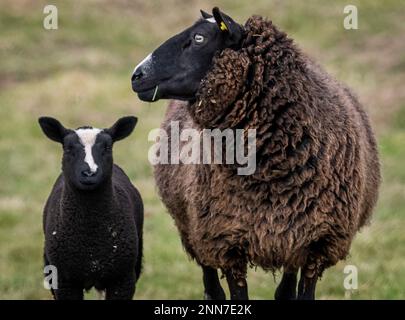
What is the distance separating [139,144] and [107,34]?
36.1 ft

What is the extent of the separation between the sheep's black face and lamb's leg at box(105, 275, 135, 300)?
5.61 feet

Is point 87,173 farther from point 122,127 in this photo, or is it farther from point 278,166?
point 278,166

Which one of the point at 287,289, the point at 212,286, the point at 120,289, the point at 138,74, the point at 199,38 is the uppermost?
the point at 199,38

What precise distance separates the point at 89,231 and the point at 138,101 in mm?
15647

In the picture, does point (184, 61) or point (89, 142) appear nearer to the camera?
point (184, 61)

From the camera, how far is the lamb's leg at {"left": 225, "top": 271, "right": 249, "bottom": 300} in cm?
768

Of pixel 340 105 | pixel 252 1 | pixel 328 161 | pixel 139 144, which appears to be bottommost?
pixel 328 161

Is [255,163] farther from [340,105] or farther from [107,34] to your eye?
[107,34]

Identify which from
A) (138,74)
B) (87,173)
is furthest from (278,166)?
(87,173)

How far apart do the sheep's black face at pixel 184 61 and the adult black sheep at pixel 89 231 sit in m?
0.84

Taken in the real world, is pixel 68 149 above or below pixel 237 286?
above

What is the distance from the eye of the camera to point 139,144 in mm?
19984

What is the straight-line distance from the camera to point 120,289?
804 centimetres
